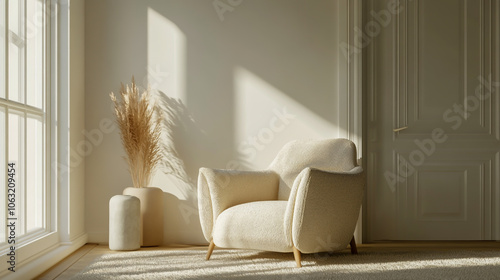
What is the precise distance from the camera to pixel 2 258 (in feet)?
9.57

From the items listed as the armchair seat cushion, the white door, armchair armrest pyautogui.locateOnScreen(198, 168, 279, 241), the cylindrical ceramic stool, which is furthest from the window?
the white door

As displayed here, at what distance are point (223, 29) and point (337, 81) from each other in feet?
3.17

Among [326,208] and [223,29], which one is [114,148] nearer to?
[223,29]

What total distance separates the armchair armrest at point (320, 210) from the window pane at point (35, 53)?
5.63ft

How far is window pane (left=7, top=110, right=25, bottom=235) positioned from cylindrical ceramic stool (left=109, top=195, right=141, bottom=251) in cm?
78

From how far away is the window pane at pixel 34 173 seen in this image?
3637 millimetres

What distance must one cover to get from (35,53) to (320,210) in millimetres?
2043

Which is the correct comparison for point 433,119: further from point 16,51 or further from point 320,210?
point 16,51

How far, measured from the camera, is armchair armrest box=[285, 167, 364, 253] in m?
3.43

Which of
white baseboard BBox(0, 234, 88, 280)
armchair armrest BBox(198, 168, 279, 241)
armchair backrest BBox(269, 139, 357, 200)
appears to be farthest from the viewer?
armchair backrest BBox(269, 139, 357, 200)

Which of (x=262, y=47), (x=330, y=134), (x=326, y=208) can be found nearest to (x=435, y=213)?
(x=330, y=134)

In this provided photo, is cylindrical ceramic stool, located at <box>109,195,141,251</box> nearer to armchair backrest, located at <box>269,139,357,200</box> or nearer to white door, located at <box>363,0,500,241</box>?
armchair backrest, located at <box>269,139,357,200</box>

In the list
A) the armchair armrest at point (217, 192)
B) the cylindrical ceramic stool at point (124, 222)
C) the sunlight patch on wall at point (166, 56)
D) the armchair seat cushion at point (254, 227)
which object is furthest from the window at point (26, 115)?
the armchair seat cushion at point (254, 227)

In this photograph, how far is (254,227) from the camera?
356 centimetres
